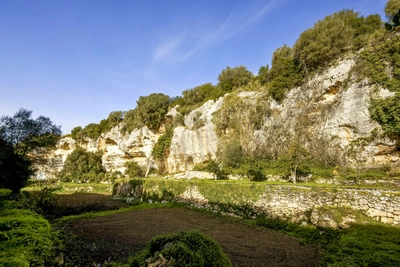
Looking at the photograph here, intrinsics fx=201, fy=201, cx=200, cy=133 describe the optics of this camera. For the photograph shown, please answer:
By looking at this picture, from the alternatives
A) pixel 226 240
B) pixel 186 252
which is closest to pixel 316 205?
pixel 226 240

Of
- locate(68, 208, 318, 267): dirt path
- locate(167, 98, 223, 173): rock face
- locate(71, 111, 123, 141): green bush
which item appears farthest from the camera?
locate(71, 111, 123, 141): green bush

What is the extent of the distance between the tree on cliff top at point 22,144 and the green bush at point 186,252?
659 inches

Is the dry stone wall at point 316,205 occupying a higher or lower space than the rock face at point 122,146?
lower

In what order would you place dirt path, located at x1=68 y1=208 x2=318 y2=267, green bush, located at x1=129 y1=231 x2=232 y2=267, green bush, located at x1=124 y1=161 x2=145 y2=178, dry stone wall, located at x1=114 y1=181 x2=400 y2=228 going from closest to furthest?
green bush, located at x1=129 y1=231 x2=232 y2=267 < dirt path, located at x1=68 y1=208 x2=318 y2=267 < dry stone wall, located at x1=114 y1=181 x2=400 y2=228 < green bush, located at x1=124 y1=161 x2=145 y2=178

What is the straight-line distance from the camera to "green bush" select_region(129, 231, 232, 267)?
11.8 ft

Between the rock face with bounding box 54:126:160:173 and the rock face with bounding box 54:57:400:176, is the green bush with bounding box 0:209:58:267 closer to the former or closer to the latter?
the rock face with bounding box 54:57:400:176

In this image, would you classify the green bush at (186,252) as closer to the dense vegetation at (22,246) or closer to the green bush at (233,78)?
the dense vegetation at (22,246)

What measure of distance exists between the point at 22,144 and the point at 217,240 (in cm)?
1891

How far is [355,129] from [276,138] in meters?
8.08

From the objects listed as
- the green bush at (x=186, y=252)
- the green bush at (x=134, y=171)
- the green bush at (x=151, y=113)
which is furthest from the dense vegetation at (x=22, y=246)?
the green bush at (x=151, y=113)

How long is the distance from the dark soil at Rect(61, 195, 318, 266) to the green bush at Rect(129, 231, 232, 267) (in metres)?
1.58

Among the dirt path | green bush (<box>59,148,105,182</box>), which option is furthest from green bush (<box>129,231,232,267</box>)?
green bush (<box>59,148,105,182</box>)

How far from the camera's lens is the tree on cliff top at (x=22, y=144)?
15664 millimetres

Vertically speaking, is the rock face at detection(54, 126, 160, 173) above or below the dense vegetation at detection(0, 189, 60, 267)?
above
